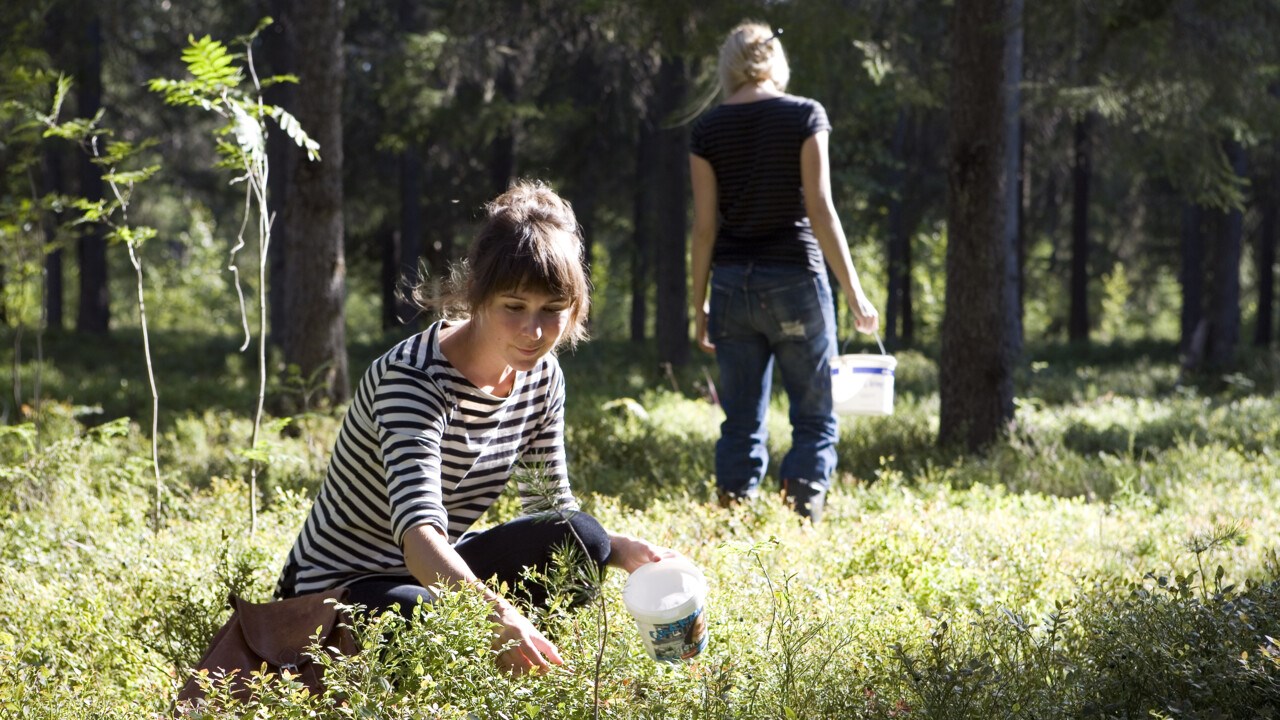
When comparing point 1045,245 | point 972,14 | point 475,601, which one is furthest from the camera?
point 1045,245

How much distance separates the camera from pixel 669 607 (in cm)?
268

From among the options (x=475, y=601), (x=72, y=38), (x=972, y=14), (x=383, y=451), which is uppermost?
(x=72, y=38)

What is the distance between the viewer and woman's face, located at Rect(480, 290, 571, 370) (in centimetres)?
317

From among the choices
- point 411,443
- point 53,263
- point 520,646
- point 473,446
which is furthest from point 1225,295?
point 53,263

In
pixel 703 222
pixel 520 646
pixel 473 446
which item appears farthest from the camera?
pixel 703 222

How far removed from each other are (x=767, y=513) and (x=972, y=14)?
4.12 metres

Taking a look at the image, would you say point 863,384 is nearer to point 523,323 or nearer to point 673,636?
point 523,323

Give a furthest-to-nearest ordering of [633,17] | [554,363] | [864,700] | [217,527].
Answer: [633,17] → [217,527] → [554,363] → [864,700]

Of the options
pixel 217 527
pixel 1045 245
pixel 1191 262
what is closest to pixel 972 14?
pixel 217 527

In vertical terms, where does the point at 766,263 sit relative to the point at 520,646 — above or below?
above

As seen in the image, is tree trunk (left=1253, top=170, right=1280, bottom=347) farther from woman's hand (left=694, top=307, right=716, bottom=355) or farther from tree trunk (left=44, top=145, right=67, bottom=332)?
tree trunk (left=44, top=145, right=67, bottom=332)

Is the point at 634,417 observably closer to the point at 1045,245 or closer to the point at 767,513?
the point at 767,513

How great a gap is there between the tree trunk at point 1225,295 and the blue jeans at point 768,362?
1284 cm

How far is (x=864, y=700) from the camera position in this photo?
2850 mm
